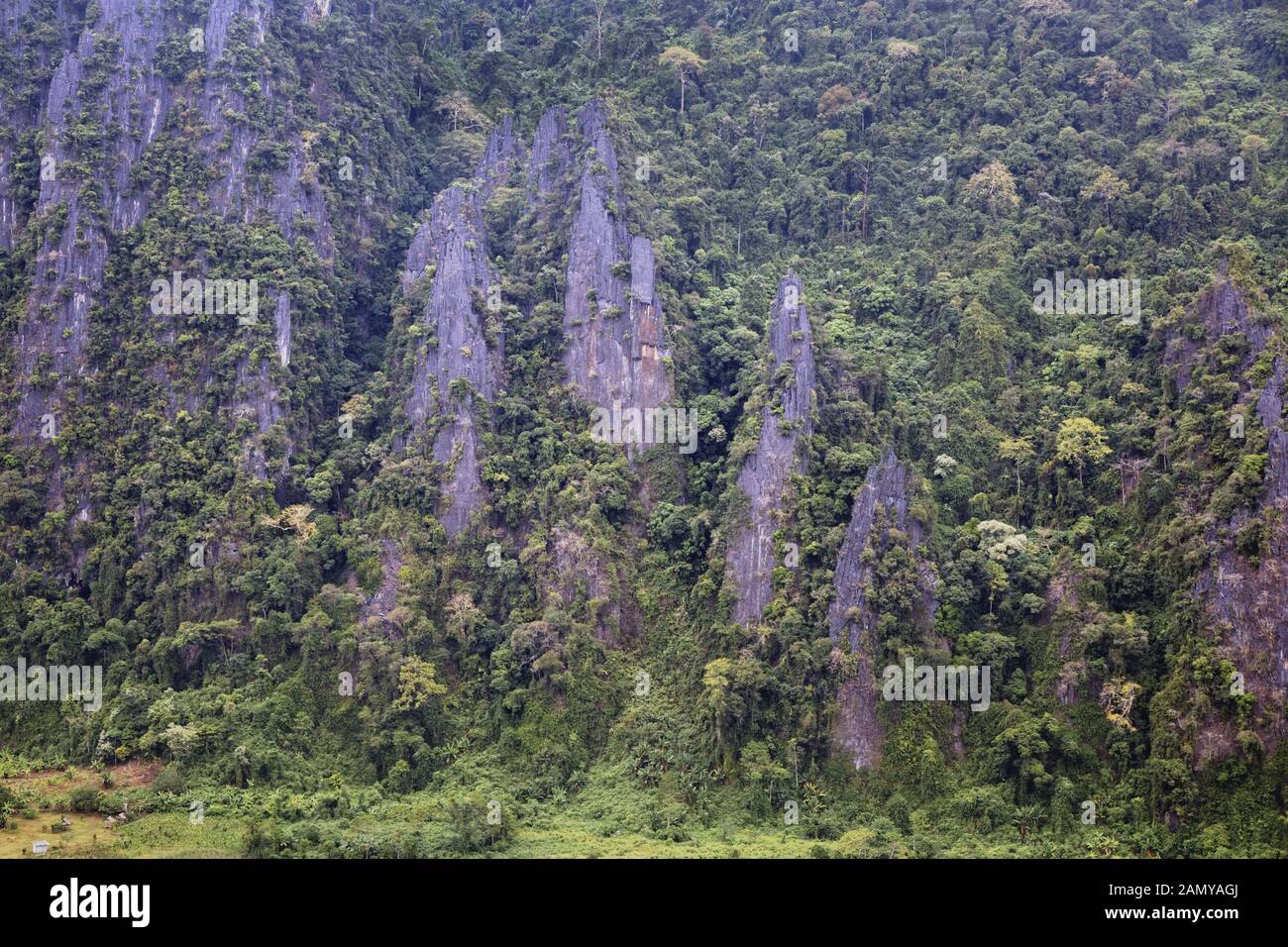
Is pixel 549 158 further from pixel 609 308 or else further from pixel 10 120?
pixel 10 120

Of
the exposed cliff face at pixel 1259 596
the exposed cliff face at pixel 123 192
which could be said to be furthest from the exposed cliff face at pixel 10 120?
the exposed cliff face at pixel 1259 596

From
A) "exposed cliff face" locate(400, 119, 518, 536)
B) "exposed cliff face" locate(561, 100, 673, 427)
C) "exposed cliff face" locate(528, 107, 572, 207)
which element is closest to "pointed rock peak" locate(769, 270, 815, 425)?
"exposed cliff face" locate(561, 100, 673, 427)

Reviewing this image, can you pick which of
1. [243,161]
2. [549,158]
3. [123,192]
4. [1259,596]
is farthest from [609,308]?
[1259,596]

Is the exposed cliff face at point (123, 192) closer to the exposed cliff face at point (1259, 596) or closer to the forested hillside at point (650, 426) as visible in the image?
the forested hillside at point (650, 426)

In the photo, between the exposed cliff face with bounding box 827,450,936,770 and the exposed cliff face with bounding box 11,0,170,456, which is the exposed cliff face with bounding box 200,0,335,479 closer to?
the exposed cliff face with bounding box 11,0,170,456

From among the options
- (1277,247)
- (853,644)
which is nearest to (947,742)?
(853,644)
